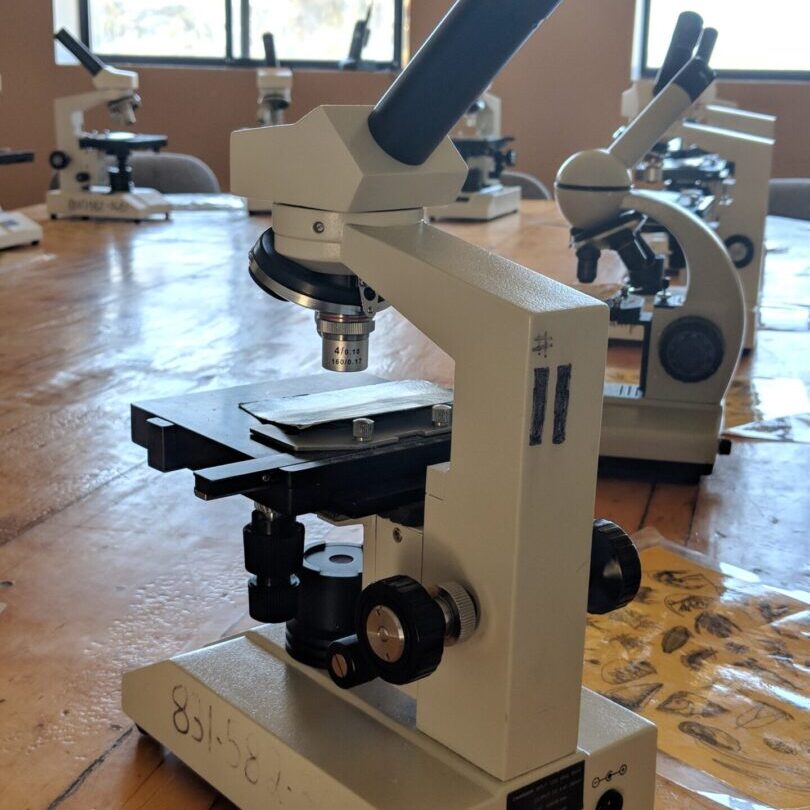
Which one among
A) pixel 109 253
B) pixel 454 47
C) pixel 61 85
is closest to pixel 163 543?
pixel 454 47

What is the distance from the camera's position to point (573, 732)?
82 centimetres

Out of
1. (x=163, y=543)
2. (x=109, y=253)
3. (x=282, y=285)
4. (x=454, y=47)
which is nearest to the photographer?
(x=454, y=47)

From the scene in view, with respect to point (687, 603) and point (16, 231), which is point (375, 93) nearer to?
point (16, 231)

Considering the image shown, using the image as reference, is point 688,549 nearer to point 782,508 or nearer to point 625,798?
point 782,508

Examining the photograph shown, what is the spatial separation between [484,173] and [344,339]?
3095 mm

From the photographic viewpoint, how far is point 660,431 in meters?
1.62

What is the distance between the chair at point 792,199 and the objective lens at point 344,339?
3.91m

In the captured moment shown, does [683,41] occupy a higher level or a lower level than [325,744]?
higher

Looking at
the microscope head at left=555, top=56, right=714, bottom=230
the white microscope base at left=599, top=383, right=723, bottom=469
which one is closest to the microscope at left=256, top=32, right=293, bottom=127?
the microscope head at left=555, top=56, right=714, bottom=230

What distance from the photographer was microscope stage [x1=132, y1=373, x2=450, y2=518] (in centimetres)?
79

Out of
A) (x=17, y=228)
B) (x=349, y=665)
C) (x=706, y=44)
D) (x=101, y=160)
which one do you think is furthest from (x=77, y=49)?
(x=349, y=665)

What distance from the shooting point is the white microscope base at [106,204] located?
3734 mm

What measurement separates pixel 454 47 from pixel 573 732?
0.47m

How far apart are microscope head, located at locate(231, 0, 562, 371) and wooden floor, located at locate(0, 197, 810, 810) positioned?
387 millimetres
